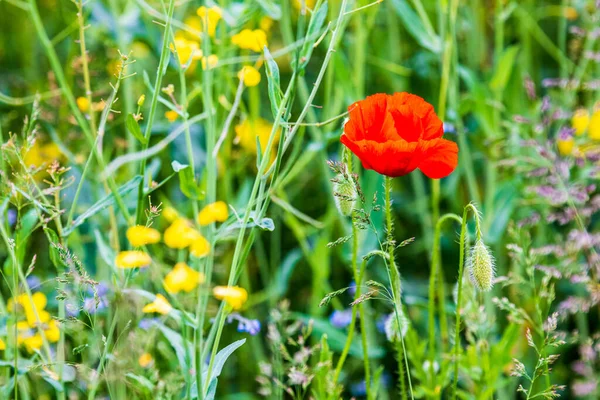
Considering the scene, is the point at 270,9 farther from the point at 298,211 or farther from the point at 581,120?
the point at 581,120

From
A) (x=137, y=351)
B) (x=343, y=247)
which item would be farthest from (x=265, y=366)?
(x=343, y=247)

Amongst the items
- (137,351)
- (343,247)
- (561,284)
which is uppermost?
(137,351)

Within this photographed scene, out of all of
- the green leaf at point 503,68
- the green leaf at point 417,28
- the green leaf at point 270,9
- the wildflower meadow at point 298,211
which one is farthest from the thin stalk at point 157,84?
the green leaf at point 503,68

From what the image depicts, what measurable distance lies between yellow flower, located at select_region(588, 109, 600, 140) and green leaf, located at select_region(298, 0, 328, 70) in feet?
2.90

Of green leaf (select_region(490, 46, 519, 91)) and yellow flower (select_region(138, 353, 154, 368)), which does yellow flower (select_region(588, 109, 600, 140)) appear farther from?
yellow flower (select_region(138, 353, 154, 368))

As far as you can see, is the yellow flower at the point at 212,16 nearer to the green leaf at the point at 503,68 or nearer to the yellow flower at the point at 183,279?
the yellow flower at the point at 183,279

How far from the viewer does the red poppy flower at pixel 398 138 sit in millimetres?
863

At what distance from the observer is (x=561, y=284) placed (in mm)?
1876

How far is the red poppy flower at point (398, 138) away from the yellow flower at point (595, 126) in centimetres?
89

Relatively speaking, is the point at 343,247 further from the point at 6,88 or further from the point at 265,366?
the point at 6,88

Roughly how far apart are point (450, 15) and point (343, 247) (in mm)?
533

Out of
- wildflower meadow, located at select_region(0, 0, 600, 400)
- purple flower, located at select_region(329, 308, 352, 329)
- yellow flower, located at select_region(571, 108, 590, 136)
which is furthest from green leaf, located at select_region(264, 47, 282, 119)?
yellow flower, located at select_region(571, 108, 590, 136)

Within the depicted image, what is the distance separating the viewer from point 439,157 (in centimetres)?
88

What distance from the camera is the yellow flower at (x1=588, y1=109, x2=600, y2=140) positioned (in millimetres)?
1657
